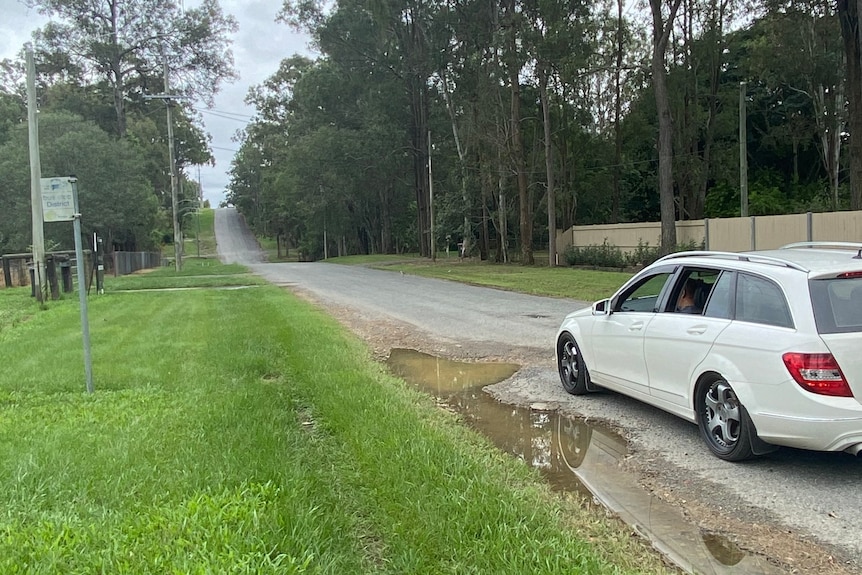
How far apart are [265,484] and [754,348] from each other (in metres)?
3.50

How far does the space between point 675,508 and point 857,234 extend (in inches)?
850

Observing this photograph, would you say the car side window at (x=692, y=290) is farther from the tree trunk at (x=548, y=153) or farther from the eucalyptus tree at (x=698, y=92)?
the eucalyptus tree at (x=698, y=92)

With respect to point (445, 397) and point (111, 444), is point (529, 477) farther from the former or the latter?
point (111, 444)

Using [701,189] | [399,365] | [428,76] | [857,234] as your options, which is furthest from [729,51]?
[399,365]

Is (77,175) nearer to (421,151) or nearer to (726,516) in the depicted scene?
(421,151)

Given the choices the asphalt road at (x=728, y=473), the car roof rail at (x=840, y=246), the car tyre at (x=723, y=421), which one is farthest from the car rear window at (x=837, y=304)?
the asphalt road at (x=728, y=473)

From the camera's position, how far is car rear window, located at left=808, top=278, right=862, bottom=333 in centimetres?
476

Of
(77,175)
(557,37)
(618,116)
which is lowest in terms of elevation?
(77,175)

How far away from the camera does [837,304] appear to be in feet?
16.0

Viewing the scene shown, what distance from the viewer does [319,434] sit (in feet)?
20.1

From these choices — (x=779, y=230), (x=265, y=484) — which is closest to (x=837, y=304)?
(x=265, y=484)

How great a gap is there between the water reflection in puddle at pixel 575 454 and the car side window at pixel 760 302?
147 centimetres

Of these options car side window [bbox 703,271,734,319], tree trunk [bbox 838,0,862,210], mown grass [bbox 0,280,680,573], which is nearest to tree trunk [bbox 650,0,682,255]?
tree trunk [bbox 838,0,862,210]

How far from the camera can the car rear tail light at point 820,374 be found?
4.63 meters
